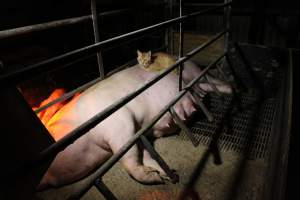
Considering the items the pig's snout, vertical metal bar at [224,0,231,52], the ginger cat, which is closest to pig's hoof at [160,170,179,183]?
the ginger cat

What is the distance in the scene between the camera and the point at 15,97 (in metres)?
1.17

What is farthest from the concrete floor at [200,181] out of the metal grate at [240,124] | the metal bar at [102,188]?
the metal bar at [102,188]

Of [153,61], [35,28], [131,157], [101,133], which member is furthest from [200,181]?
[35,28]

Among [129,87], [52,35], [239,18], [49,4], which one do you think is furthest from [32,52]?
[239,18]

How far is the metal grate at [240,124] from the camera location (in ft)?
9.02

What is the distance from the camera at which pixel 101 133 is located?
2354 millimetres

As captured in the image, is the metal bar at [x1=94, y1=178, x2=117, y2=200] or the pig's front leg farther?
the pig's front leg

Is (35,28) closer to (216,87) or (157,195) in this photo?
(157,195)

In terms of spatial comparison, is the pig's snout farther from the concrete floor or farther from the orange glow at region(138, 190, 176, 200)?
the orange glow at region(138, 190, 176, 200)

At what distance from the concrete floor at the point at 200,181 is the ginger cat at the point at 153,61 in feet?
3.73

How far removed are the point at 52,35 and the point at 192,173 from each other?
426 centimetres

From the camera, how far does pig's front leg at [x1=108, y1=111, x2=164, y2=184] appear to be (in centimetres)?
229

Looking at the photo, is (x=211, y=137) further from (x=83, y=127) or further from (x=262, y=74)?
(x=83, y=127)

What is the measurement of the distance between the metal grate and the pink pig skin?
58 cm
